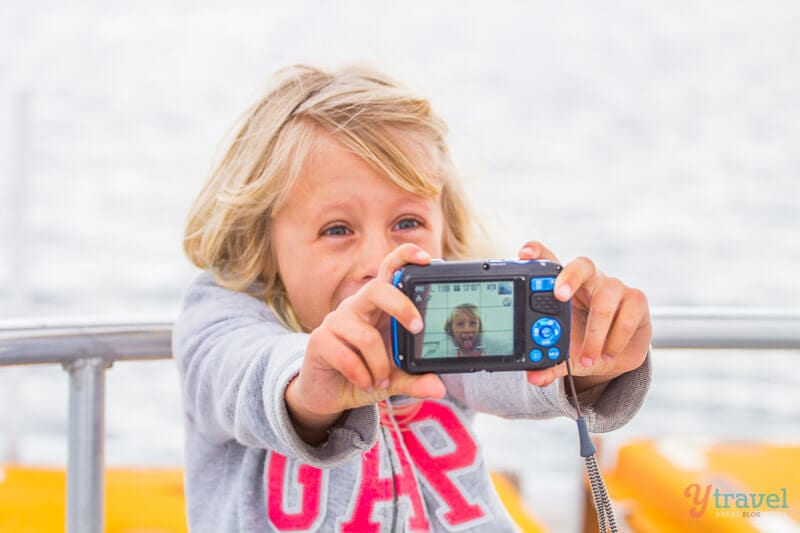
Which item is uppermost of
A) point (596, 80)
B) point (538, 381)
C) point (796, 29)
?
point (796, 29)

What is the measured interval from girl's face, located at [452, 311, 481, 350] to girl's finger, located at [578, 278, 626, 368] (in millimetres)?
127

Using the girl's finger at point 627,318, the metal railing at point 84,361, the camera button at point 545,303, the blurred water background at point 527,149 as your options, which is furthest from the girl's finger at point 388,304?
the blurred water background at point 527,149

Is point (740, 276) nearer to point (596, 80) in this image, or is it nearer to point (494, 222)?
point (596, 80)

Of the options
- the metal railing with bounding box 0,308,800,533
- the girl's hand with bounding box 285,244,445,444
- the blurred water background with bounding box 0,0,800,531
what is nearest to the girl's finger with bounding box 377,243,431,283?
the girl's hand with bounding box 285,244,445,444

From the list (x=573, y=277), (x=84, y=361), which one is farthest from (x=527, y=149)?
(x=573, y=277)

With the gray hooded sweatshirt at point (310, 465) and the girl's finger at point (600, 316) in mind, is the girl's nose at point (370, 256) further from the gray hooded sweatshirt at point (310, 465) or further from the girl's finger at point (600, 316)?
the girl's finger at point (600, 316)

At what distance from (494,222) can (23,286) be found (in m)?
0.99

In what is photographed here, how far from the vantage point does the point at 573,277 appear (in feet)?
2.57

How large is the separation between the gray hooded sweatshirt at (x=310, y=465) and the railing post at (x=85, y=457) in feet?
0.33

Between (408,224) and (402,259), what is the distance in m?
0.31

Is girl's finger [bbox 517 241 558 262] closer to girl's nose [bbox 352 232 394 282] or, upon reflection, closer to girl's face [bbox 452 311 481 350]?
girl's face [bbox 452 311 481 350]

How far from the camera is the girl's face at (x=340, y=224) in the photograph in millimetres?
1029

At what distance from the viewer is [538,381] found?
798 mm

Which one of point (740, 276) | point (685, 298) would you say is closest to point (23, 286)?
point (685, 298)
